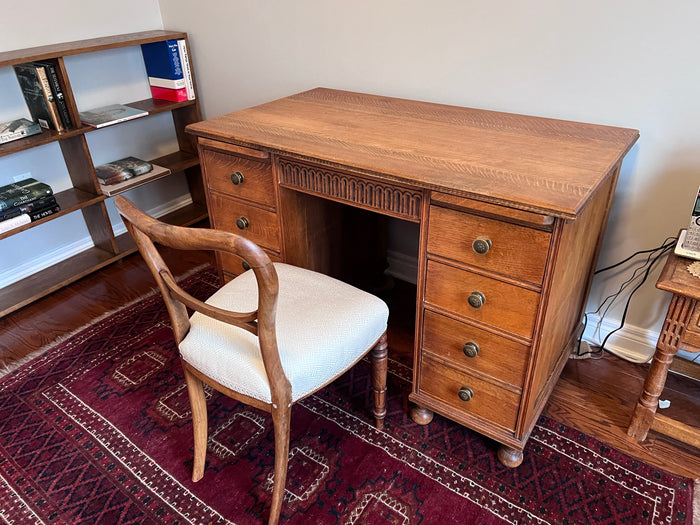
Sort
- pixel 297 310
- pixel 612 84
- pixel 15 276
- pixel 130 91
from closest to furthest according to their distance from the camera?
pixel 297 310, pixel 612 84, pixel 15 276, pixel 130 91

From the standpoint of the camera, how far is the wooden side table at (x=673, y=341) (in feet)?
4.22

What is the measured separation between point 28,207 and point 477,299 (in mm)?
1767

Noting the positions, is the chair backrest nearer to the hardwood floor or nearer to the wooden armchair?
the wooden armchair

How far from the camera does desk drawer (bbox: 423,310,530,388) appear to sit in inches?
51.5

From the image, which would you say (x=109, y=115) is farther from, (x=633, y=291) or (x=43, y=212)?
(x=633, y=291)

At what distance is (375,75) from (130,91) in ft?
4.13

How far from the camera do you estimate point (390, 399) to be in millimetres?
1704

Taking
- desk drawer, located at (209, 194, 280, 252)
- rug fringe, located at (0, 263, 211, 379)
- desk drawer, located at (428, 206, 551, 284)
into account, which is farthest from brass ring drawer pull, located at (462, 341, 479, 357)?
rug fringe, located at (0, 263, 211, 379)

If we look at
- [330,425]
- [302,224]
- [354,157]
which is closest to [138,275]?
[302,224]

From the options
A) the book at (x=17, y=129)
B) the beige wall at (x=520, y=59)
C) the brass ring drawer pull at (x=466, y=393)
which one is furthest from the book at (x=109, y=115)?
the brass ring drawer pull at (x=466, y=393)

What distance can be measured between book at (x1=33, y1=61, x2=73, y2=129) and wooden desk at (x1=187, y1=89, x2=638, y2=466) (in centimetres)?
84

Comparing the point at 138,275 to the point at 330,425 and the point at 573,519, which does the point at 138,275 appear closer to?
the point at 330,425

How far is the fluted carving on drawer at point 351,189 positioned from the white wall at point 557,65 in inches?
26.2

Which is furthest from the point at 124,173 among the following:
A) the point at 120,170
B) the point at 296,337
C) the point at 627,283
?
the point at 627,283
